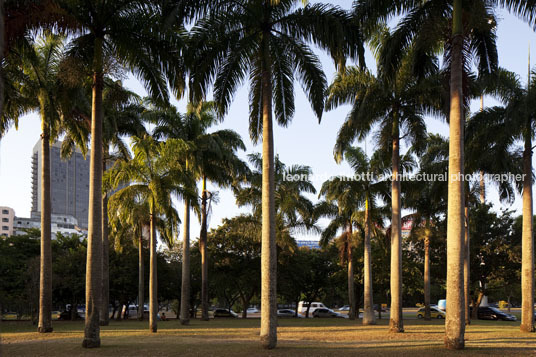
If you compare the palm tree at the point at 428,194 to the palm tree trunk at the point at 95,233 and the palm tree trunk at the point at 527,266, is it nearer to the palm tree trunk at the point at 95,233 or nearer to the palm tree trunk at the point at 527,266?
the palm tree trunk at the point at 527,266

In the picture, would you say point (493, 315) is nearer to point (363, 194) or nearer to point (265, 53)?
point (363, 194)

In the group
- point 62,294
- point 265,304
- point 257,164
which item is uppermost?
point 257,164

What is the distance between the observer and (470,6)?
15680 mm

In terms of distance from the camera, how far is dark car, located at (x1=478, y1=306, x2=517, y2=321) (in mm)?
43219

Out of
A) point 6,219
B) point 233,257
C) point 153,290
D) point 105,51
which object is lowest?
point 153,290

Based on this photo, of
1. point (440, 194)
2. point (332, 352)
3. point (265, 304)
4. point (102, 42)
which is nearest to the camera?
point (332, 352)

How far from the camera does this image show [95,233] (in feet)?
53.7

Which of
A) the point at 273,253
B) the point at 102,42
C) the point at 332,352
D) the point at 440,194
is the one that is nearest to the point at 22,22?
the point at 102,42

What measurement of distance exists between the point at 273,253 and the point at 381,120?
12.0 m

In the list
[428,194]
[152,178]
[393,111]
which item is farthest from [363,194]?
[152,178]

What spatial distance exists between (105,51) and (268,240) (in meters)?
8.77

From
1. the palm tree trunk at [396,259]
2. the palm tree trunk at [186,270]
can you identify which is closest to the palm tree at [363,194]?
the palm tree trunk at [396,259]

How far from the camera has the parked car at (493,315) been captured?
142ft

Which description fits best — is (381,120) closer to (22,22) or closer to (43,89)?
(43,89)
